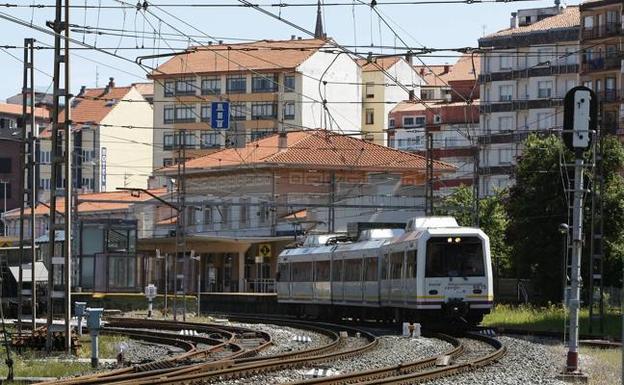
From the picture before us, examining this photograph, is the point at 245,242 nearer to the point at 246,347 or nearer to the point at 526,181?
the point at 526,181

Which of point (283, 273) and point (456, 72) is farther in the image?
point (456, 72)

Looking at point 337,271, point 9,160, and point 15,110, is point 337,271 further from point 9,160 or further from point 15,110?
point 15,110

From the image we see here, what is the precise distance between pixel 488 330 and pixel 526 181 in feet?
68.9

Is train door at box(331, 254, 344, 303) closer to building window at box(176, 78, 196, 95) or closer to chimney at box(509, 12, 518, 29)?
chimney at box(509, 12, 518, 29)

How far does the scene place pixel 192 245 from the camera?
3430 inches

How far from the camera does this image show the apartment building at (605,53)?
90.6 metres

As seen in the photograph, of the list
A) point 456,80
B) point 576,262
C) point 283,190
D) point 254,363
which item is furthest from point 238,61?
point 576,262

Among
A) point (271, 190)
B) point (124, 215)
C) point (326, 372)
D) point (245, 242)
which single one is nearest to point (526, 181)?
point (245, 242)

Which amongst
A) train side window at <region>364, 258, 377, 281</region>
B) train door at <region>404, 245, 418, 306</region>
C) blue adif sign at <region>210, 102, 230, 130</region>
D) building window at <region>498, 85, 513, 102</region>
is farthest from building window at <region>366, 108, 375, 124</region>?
train door at <region>404, 245, 418, 306</region>

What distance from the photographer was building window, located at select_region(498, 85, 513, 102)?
106m

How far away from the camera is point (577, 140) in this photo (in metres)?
22.7

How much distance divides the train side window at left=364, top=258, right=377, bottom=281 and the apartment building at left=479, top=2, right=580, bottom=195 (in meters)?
54.2

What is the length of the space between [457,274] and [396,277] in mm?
3326

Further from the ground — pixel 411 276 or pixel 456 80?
pixel 456 80
